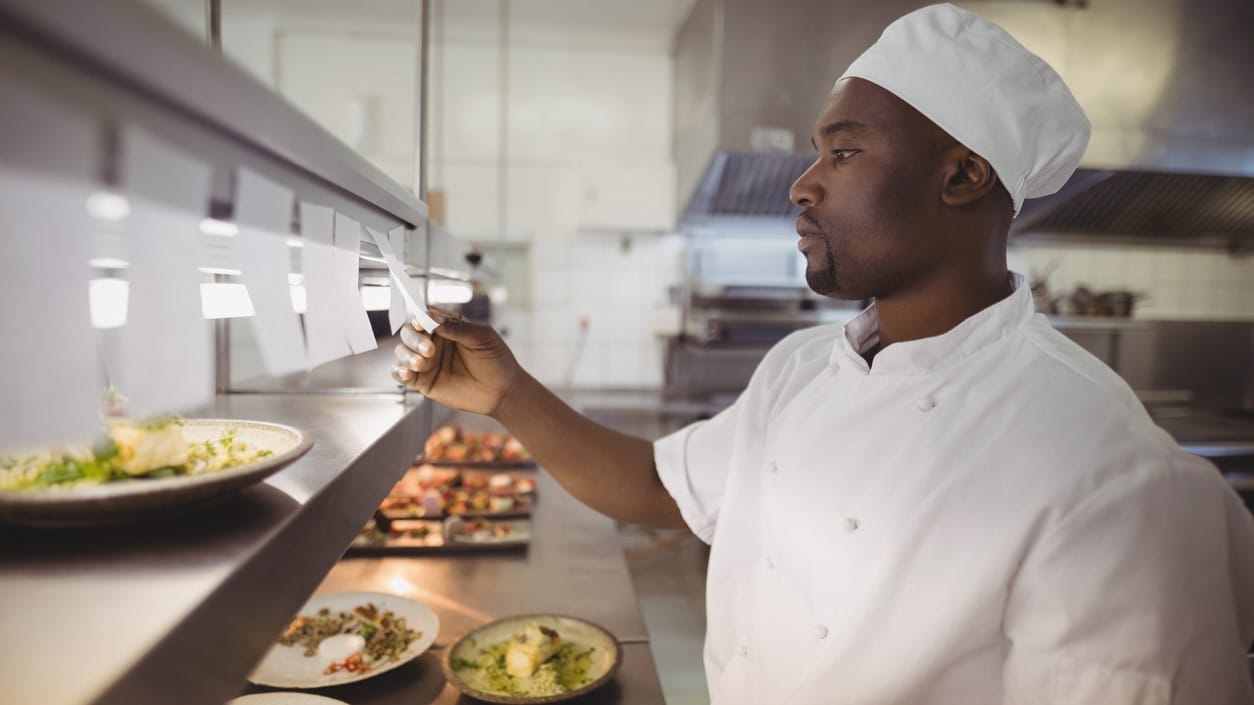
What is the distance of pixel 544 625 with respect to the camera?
1529 millimetres

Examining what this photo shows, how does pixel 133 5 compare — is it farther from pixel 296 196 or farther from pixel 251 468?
pixel 251 468

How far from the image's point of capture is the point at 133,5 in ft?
1.05

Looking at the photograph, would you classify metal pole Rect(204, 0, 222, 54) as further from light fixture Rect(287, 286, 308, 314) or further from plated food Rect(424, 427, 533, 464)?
plated food Rect(424, 427, 533, 464)

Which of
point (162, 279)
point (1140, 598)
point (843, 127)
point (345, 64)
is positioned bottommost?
point (1140, 598)

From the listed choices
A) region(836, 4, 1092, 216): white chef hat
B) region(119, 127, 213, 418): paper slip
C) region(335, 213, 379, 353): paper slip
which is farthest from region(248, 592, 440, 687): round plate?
region(836, 4, 1092, 216): white chef hat

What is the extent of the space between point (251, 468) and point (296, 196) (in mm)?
219

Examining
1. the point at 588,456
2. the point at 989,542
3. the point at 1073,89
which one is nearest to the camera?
the point at 989,542

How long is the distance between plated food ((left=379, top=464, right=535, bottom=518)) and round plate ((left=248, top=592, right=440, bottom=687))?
1.84 ft

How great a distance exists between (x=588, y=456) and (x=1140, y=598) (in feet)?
3.08

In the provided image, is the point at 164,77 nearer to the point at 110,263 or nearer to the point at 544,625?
the point at 110,263

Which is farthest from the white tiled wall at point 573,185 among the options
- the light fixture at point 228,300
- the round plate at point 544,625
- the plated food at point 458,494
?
the light fixture at point 228,300

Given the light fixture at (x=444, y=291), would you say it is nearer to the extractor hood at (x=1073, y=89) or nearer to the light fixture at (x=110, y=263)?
the light fixture at (x=110, y=263)

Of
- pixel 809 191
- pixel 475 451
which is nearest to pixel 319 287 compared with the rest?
pixel 809 191

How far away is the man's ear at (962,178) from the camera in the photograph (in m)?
1.07
